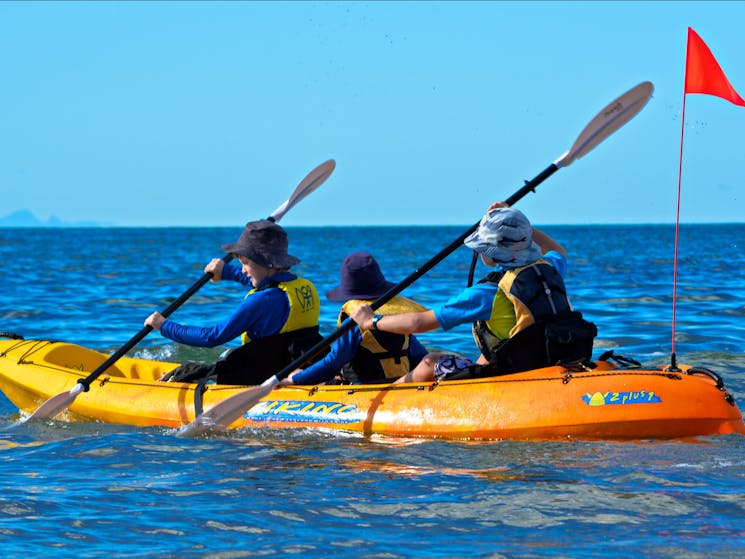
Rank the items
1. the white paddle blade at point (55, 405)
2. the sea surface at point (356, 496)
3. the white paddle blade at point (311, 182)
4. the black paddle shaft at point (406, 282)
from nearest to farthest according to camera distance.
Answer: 1. the sea surface at point (356, 496)
2. the black paddle shaft at point (406, 282)
3. the white paddle blade at point (55, 405)
4. the white paddle blade at point (311, 182)

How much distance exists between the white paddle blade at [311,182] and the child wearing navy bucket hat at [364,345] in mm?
2801

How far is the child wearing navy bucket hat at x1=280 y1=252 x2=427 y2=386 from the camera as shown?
6715 mm

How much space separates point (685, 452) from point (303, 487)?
2.11 meters

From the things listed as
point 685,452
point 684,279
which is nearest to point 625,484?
point 685,452

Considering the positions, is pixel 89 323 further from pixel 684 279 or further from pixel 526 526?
pixel 684 279

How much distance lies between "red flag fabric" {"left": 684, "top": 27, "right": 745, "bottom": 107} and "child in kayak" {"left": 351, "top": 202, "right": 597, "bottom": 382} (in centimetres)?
143

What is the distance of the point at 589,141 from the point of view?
7555 mm

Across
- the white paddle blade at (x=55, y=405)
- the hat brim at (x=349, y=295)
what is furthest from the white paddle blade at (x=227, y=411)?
the white paddle blade at (x=55, y=405)

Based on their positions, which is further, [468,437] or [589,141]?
[589,141]

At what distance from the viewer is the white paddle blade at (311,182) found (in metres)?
9.69

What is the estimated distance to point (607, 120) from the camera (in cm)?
757

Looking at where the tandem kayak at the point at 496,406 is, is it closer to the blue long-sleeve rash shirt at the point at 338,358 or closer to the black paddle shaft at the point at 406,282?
the blue long-sleeve rash shirt at the point at 338,358

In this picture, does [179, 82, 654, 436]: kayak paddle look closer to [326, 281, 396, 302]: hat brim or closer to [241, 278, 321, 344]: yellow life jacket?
[326, 281, 396, 302]: hat brim

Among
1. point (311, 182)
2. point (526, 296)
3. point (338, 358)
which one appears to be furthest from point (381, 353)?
point (311, 182)
